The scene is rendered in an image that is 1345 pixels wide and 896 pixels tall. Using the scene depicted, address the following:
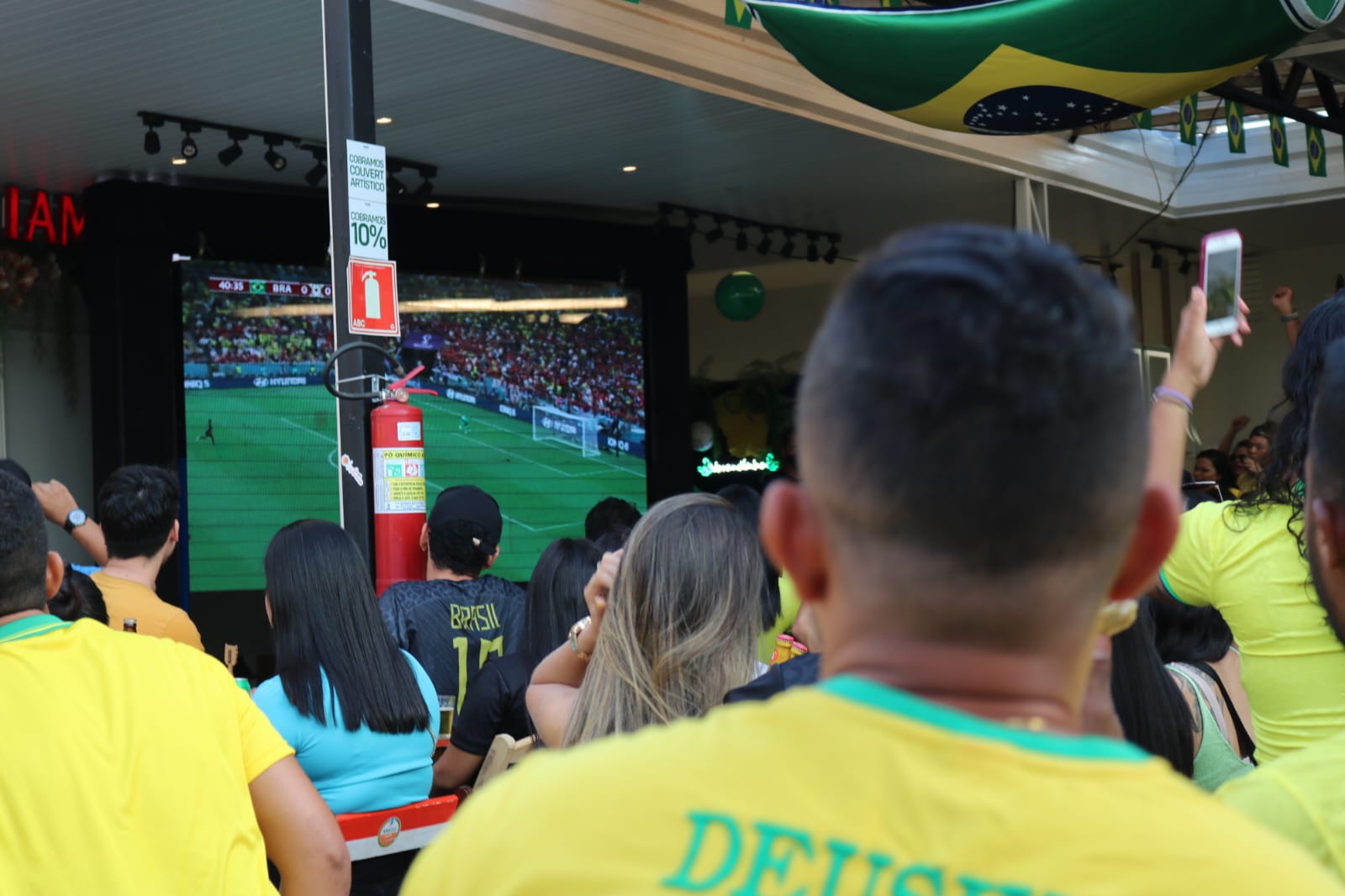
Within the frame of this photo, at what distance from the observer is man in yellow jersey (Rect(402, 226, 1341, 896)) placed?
693 mm

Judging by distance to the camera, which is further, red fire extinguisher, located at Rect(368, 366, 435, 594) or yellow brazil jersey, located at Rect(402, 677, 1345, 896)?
red fire extinguisher, located at Rect(368, 366, 435, 594)

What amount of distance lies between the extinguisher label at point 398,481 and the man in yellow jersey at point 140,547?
0.61 meters

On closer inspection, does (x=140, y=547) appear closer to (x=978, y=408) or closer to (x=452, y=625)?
(x=452, y=625)

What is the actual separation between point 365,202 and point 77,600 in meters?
1.49

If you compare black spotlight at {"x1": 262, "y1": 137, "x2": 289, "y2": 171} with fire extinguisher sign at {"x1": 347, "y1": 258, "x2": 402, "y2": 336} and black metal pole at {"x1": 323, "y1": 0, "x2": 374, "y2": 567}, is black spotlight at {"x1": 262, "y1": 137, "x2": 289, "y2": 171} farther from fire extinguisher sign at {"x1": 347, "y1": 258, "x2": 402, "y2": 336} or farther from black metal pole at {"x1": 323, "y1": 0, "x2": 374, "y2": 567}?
fire extinguisher sign at {"x1": 347, "y1": 258, "x2": 402, "y2": 336}

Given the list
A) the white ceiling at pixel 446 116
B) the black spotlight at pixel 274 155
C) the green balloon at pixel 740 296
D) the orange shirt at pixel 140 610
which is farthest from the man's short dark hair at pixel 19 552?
the green balloon at pixel 740 296

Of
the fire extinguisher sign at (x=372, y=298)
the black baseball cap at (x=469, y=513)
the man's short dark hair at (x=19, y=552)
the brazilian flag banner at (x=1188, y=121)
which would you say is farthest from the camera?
the brazilian flag banner at (x=1188, y=121)

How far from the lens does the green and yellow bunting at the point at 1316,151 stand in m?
8.28

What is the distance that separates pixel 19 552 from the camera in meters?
1.82

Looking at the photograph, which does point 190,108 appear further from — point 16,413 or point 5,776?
point 5,776

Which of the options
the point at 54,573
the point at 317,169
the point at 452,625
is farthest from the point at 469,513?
the point at 317,169

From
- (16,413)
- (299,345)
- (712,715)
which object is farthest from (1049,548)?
(16,413)

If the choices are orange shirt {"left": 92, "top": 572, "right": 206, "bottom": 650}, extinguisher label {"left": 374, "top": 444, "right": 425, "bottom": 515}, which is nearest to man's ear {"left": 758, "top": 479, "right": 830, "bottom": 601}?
orange shirt {"left": 92, "top": 572, "right": 206, "bottom": 650}

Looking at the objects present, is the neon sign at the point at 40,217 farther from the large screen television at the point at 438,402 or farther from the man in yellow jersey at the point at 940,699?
the man in yellow jersey at the point at 940,699
